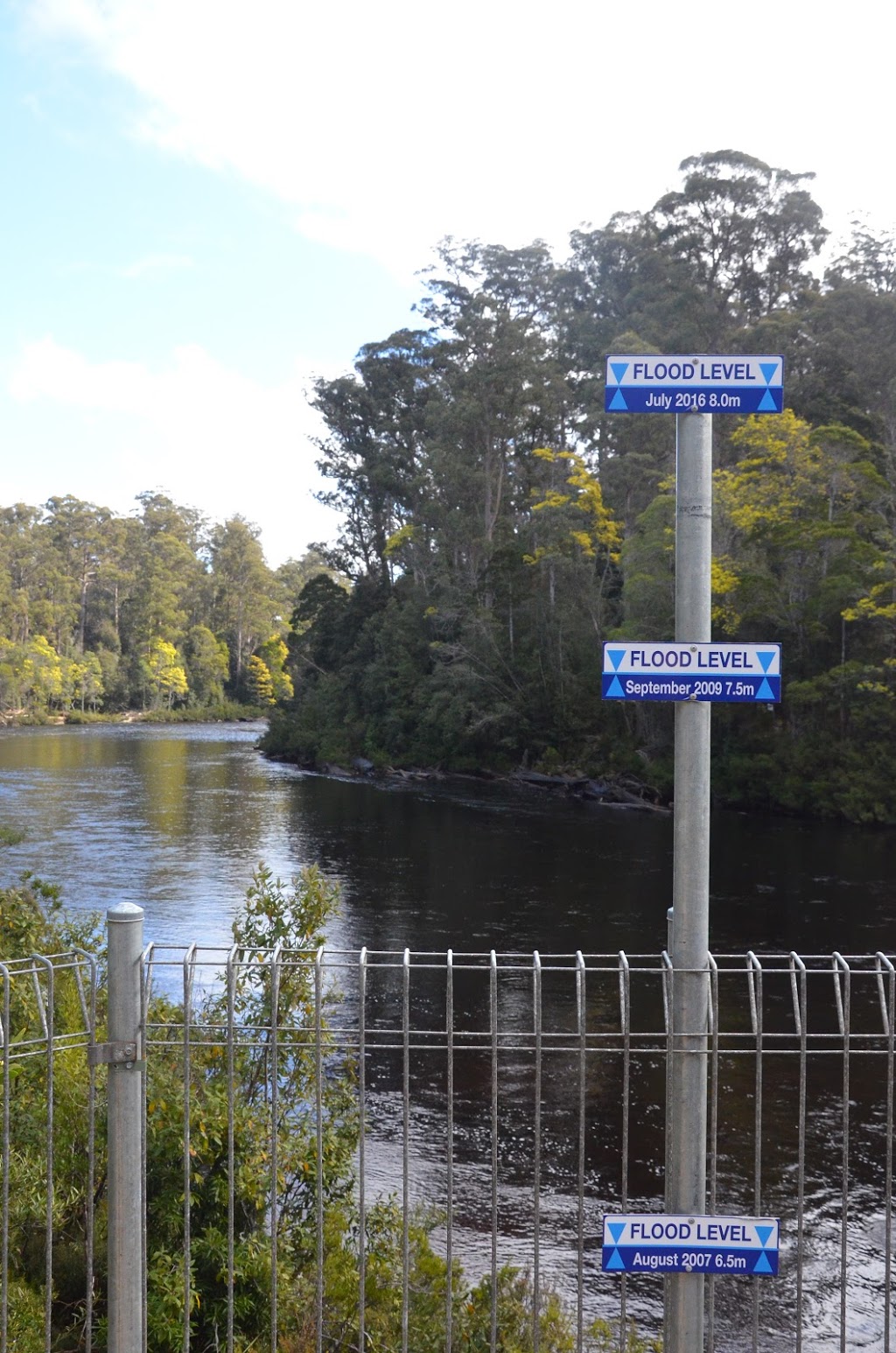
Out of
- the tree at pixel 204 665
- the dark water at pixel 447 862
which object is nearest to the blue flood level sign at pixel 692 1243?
the dark water at pixel 447 862

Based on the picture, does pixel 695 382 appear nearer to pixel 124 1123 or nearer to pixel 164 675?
pixel 124 1123

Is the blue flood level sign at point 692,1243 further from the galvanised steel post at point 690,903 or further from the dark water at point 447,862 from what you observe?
the dark water at point 447,862

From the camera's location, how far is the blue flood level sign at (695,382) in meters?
2.97

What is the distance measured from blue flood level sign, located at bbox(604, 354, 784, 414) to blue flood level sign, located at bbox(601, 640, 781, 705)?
545 mm

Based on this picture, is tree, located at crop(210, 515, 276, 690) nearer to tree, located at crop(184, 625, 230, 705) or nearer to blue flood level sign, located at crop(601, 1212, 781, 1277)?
tree, located at crop(184, 625, 230, 705)

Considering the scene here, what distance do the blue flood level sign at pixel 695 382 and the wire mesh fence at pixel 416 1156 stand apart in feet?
4.11

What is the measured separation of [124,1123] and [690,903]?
1.39 metres

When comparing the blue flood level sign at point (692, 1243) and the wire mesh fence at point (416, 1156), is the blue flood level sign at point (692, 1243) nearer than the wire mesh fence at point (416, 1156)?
Yes

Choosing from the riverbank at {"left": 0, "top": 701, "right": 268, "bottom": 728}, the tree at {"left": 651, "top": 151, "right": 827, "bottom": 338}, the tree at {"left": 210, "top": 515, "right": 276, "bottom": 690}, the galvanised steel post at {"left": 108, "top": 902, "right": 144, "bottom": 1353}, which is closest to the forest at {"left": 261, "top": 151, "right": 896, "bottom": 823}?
the tree at {"left": 651, "top": 151, "right": 827, "bottom": 338}

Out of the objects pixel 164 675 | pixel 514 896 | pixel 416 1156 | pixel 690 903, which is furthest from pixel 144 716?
pixel 690 903

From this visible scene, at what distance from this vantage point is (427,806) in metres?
29.8

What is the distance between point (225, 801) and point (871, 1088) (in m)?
19.9

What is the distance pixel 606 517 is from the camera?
36.2 metres

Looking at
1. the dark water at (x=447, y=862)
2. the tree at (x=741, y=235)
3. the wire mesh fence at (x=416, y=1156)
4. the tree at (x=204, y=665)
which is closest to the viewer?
the wire mesh fence at (x=416, y=1156)
